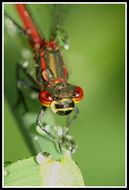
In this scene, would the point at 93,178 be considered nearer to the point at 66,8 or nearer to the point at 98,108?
the point at 98,108

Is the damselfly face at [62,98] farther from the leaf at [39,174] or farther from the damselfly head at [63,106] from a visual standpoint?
the leaf at [39,174]

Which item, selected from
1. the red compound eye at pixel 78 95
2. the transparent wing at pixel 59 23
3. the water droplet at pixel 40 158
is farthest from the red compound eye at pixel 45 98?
the transparent wing at pixel 59 23

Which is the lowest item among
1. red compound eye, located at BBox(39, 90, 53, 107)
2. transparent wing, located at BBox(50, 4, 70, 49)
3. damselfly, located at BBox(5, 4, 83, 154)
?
red compound eye, located at BBox(39, 90, 53, 107)

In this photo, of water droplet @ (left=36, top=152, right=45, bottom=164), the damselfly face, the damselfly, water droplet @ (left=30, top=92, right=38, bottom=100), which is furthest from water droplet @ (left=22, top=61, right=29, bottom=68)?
water droplet @ (left=36, top=152, right=45, bottom=164)

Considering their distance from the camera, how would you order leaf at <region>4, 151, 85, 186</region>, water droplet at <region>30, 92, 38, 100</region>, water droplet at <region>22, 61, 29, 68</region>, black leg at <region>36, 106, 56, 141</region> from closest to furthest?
leaf at <region>4, 151, 85, 186</region> < black leg at <region>36, 106, 56, 141</region> < water droplet at <region>30, 92, 38, 100</region> < water droplet at <region>22, 61, 29, 68</region>

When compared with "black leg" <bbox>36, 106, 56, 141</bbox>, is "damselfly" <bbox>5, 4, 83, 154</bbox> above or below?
above

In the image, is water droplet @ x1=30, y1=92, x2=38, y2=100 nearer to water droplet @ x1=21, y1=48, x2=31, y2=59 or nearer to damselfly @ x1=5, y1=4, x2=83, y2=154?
damselfly @ x1=5, y1=4, x2=83, y2=154

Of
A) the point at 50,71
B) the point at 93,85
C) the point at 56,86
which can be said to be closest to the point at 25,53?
the point at 50,71
